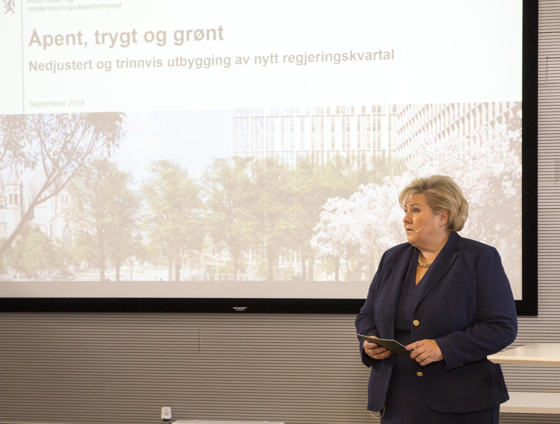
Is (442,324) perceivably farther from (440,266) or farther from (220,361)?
(220,361)

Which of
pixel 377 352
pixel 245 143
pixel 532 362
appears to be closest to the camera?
pixel 532 362

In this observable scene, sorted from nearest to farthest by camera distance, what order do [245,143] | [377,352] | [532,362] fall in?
[532,362] < [377,352] < [245,143]

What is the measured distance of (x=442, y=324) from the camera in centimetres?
189

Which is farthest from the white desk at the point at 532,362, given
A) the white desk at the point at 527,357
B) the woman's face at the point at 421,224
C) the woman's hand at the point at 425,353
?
the woman's face at the point at 421,224

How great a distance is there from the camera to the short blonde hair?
2.00m

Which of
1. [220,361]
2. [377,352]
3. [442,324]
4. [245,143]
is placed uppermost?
[245,143]

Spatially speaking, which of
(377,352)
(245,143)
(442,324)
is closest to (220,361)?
(245,143)

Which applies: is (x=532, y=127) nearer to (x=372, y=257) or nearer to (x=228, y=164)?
(x=372, y=257)

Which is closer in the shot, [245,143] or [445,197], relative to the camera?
[445,197]

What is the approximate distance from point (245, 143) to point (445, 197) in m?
1.51

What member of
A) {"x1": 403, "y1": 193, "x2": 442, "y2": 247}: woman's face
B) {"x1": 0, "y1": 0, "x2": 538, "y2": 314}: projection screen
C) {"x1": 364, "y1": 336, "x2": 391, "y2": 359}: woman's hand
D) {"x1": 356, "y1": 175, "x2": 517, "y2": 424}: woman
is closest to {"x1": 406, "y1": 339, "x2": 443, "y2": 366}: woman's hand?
{"x1": 356, "y1": 175, "x2": 517, "y2": 424}: woman

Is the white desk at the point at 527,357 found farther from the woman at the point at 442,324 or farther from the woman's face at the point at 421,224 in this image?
the woman's face at the point at 421,224

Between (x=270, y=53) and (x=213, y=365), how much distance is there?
1.84 m

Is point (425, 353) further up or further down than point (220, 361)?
further up
